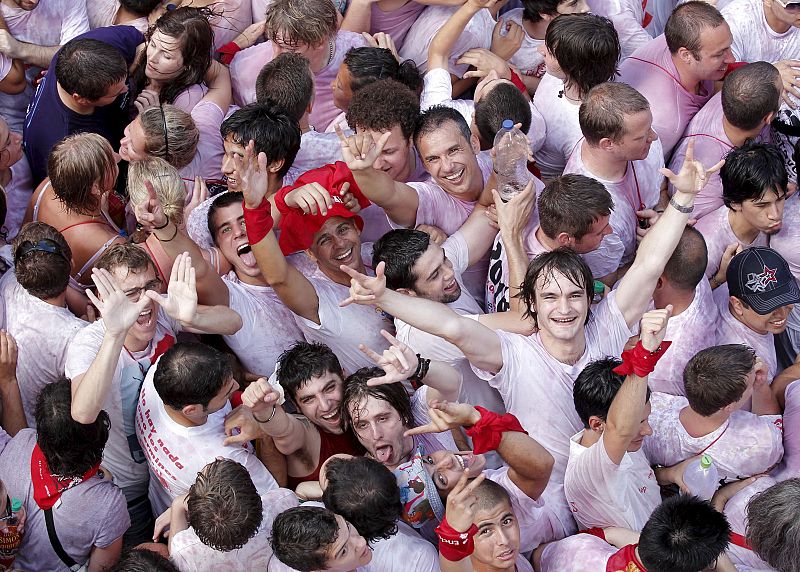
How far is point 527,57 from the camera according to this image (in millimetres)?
6090

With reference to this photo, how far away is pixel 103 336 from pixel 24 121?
200cm

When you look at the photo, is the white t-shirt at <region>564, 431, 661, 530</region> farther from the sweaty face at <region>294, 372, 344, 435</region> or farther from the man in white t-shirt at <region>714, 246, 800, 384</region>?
the sweaty face at <region>294, 372, 344, 435</region>

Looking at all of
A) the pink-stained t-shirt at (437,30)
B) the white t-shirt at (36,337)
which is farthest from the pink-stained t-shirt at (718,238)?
the white t-shirt at (36,337)

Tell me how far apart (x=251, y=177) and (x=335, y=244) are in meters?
0.60

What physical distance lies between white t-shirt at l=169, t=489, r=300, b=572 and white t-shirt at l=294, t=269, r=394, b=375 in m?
0.93

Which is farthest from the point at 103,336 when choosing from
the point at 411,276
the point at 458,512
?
the point at 458,512

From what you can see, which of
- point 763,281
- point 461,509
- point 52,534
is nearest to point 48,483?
point 52,534

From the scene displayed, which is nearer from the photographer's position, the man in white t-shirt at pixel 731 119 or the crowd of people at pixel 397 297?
the crowd of people at pixel 397 297

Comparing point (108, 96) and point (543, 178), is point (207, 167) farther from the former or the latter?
point (543, 178)

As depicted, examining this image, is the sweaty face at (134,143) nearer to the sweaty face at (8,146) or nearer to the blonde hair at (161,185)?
the blonde hair at (161,185)

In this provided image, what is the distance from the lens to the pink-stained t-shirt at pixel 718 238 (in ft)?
17.3

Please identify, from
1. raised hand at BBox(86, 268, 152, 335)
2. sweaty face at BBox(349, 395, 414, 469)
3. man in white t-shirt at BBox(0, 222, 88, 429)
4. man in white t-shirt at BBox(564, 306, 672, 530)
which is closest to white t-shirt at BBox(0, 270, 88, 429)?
man in white t-shirt at BBox(0, 222, 88, 429)

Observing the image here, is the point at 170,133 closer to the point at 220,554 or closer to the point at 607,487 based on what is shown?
the point at 220,554

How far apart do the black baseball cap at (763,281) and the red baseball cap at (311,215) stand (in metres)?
1.72
